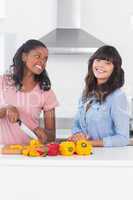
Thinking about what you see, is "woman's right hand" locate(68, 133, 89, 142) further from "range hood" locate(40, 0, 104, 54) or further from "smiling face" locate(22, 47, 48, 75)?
"range hood" locate(40, 0, 104, 54)

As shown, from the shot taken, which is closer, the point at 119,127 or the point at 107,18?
the point at 119,127

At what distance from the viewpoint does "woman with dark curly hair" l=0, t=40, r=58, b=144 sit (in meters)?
2.12

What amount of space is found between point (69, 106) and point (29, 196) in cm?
231

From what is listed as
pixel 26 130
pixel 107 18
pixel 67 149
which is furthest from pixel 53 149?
pixel 107 18

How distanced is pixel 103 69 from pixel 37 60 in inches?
12.0

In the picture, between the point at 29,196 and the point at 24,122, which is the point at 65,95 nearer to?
the point at 24,122

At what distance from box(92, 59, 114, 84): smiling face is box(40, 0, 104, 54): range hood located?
1435 mm

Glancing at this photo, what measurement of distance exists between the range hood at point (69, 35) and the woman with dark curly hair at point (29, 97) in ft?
4.81

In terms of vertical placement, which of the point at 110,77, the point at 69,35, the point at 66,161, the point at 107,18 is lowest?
the point at 66,161

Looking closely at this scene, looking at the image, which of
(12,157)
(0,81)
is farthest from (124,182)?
(0,81)

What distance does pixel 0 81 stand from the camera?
215 cm

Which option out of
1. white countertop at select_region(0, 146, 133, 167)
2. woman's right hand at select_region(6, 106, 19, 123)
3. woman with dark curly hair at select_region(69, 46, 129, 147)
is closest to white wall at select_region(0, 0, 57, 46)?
woman with dark curly hair at select_region(69, 46, 129, 147)

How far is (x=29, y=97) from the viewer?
2.12m

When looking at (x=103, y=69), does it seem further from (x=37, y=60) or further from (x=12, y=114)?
(x=12, y=114)
